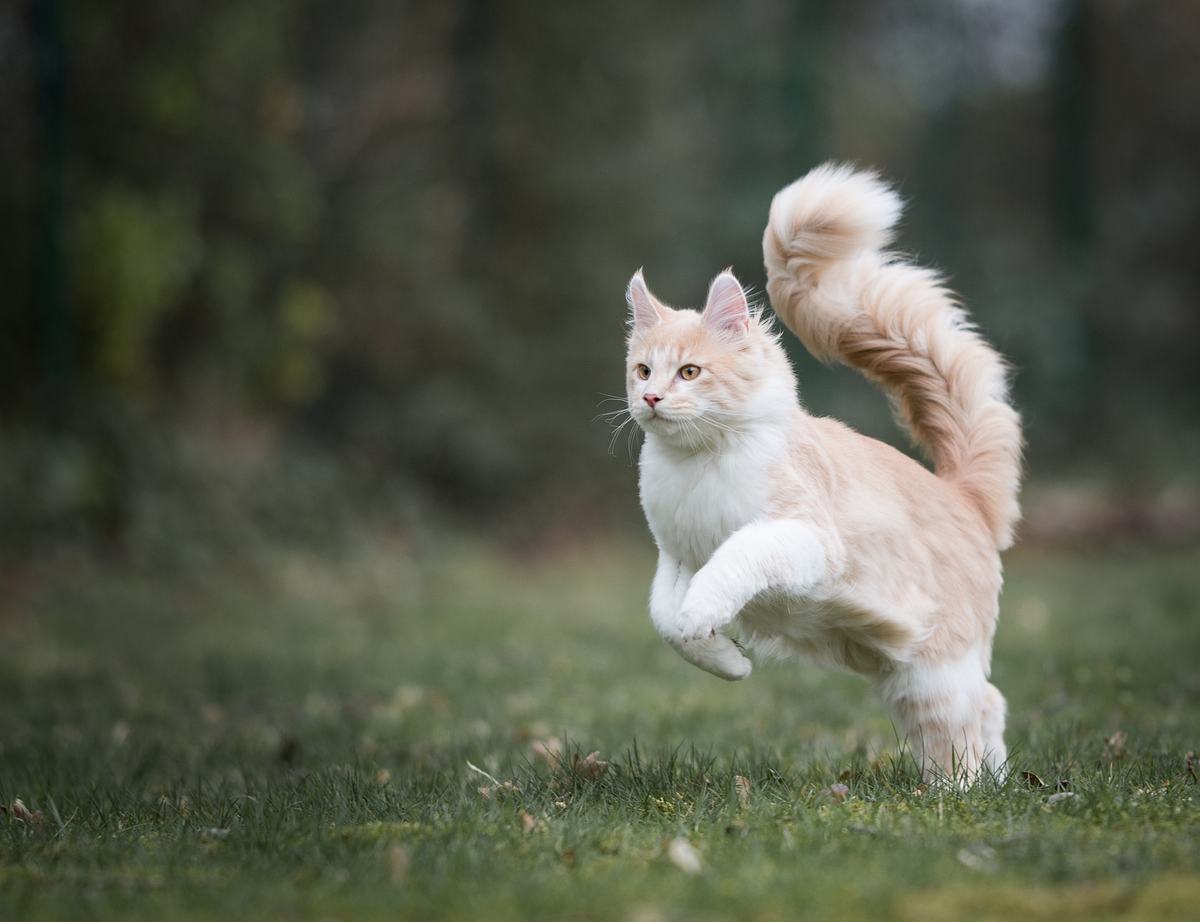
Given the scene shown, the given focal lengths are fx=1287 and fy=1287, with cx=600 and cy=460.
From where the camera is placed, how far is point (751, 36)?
59.2 ft

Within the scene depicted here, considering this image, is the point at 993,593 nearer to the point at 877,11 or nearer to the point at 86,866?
the point at 86,866

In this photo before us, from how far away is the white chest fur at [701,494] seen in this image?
3979mm

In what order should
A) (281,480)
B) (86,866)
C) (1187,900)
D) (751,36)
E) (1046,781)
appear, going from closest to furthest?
(1187,900) → (86,866) → (1046,781) → (281,480) → (751,36)

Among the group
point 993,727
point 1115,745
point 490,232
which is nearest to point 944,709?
point 993,727

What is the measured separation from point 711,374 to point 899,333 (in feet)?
2.93

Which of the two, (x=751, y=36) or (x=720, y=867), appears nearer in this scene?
(x=720, y=867)

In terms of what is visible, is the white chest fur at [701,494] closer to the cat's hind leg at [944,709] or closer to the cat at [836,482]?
the cat at [836,482]

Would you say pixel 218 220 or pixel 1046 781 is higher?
pixel 218 220

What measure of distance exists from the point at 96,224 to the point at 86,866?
341 inches

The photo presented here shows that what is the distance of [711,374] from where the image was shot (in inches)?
162

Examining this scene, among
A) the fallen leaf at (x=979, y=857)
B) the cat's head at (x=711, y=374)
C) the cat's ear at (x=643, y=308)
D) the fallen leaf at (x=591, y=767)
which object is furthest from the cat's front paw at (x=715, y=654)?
the cat's ear at (x=643, y=308)

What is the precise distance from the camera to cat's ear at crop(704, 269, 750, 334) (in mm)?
4195

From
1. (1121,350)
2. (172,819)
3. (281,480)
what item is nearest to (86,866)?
(172,819)

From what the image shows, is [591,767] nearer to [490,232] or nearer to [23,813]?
[23,813]
